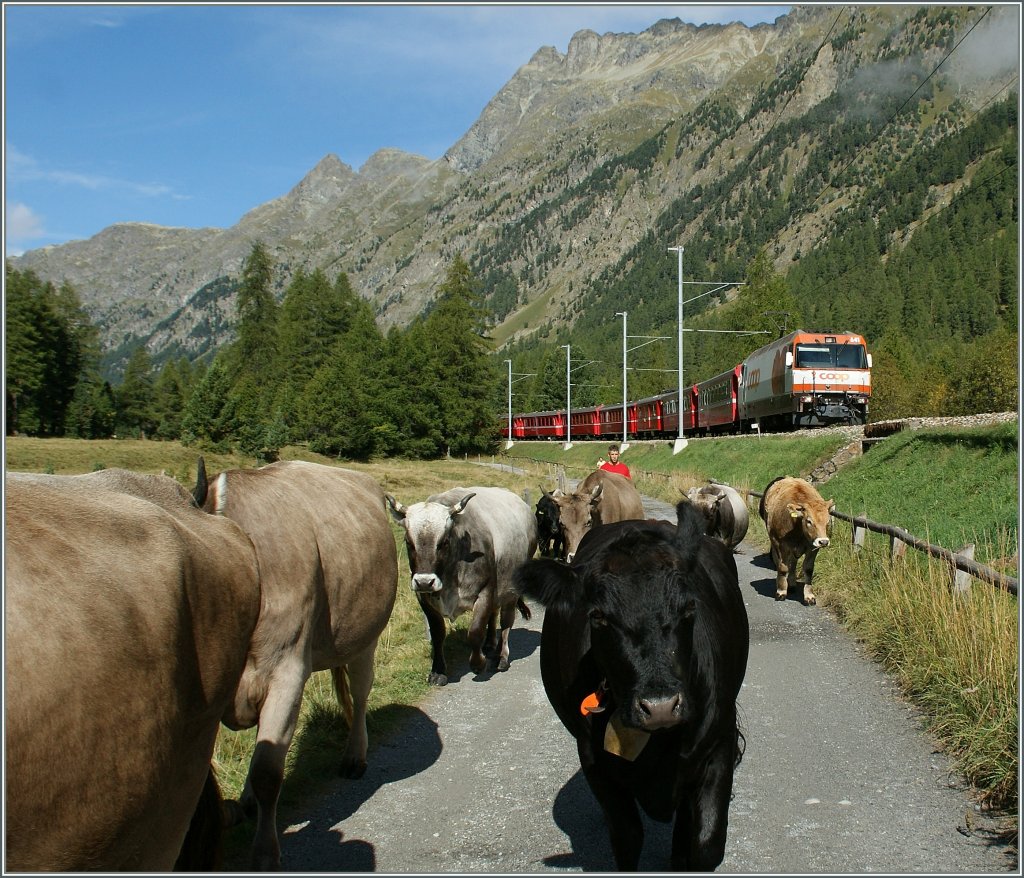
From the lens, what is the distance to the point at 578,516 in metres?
11.5

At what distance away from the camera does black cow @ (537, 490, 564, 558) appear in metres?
12.4

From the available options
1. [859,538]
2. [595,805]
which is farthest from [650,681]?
[859,538]

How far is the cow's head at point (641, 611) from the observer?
9.57 ft

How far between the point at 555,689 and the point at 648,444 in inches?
1515

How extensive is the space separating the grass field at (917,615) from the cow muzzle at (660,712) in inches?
101

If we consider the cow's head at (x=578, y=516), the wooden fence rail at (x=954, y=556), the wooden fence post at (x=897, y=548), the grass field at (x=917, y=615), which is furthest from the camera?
the cow's head at (x=578, y=516)

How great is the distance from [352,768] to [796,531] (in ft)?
25.1

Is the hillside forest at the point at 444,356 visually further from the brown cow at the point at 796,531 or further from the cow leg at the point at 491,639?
the cow leg at the point at 491,639

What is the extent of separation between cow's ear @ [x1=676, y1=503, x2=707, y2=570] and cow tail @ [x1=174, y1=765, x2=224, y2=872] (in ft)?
6.56

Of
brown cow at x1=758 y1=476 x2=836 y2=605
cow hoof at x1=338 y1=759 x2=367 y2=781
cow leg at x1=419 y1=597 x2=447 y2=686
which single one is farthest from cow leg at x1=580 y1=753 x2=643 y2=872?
brown cow at x1=758 y1=476 x2=836 y2=605

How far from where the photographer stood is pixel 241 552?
2572 mm

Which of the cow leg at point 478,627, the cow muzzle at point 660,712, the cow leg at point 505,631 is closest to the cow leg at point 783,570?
the cow leg at point 505,631

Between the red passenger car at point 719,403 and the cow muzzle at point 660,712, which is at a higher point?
the red passenger car at point 719,403

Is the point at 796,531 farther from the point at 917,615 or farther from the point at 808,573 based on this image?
the point at 917,615
